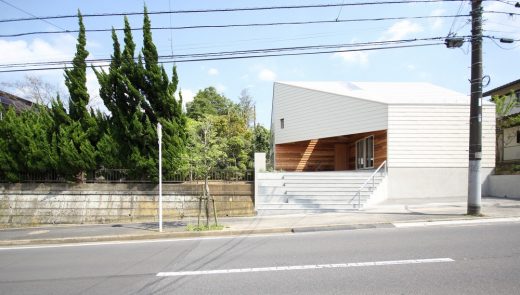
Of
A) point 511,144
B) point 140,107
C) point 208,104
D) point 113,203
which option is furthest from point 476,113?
point 208,104

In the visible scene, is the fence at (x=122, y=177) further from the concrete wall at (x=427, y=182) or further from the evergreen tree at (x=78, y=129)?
the concrete wall at (x=427, y=182)

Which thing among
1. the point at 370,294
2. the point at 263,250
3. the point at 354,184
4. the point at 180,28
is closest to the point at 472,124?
the point at 354,184

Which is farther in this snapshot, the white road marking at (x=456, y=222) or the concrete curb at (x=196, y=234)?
the white road marking at (x=456, y=222)

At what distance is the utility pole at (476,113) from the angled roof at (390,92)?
5.21 metres

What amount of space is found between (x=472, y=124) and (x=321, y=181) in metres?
6.22

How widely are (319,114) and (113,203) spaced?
12.4 m

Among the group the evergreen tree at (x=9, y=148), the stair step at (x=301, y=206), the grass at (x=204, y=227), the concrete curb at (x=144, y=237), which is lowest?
the concrete curb at (x=144, y=237)

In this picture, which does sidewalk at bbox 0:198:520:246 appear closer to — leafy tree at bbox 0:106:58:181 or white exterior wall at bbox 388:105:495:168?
leafy tree at bbox 0:106:58:181

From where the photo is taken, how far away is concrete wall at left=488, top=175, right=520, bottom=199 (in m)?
14.8

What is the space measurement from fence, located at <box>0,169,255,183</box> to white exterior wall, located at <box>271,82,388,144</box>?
22.9ft

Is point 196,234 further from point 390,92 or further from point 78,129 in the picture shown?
point 390,92

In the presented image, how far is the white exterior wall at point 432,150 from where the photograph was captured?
52.5 ft

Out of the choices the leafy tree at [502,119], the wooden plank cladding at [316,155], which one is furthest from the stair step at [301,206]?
the leafy tree at [502,119]

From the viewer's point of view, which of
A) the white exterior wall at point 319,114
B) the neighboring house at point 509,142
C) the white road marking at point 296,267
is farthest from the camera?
the neighboring house at point 509,142
